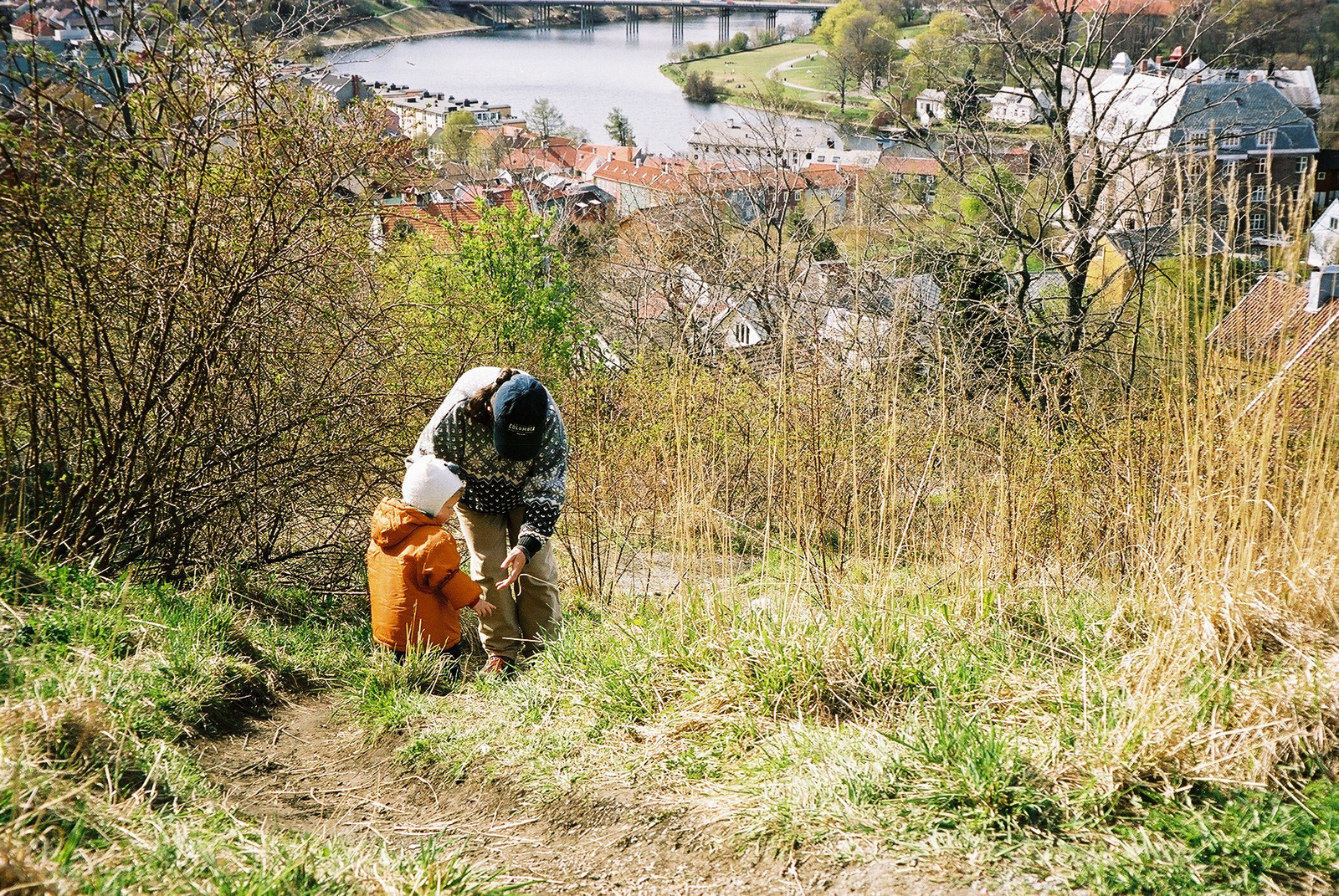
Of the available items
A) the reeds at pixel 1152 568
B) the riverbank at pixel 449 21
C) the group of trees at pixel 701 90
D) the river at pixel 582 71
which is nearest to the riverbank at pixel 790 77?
the group of trees at pixel 701 90

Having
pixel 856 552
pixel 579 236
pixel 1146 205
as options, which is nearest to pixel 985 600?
pixel 856 552

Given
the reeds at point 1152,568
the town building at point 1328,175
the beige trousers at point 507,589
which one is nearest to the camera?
the reeds at point 1152,568

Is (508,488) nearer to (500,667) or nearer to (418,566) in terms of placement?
(418,566)

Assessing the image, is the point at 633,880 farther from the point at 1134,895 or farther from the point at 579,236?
the point at 579,236

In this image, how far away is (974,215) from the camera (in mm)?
24750

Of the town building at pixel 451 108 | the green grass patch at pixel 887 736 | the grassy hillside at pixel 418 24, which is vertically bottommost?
the green grass patch at pixel 887 736

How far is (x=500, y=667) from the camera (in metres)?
4.07

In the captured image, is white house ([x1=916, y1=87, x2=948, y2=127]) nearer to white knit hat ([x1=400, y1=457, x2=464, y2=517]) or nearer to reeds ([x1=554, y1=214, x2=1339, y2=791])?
reeds ([x1=554, y1=214, x2=1339, y2=791])

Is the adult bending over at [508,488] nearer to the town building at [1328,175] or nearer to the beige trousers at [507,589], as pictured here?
the beige trousers at [507,589]

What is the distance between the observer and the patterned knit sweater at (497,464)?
154 inches

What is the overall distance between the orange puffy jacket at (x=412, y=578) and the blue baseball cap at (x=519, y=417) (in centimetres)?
48

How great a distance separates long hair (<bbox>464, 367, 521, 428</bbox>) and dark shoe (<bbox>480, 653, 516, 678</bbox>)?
0.96 metres

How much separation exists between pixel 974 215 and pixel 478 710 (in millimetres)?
23648

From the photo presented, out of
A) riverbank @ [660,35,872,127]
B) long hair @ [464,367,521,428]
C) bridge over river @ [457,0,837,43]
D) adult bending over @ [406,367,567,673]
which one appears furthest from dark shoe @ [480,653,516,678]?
bridge over river @ [457,0,837,43]
